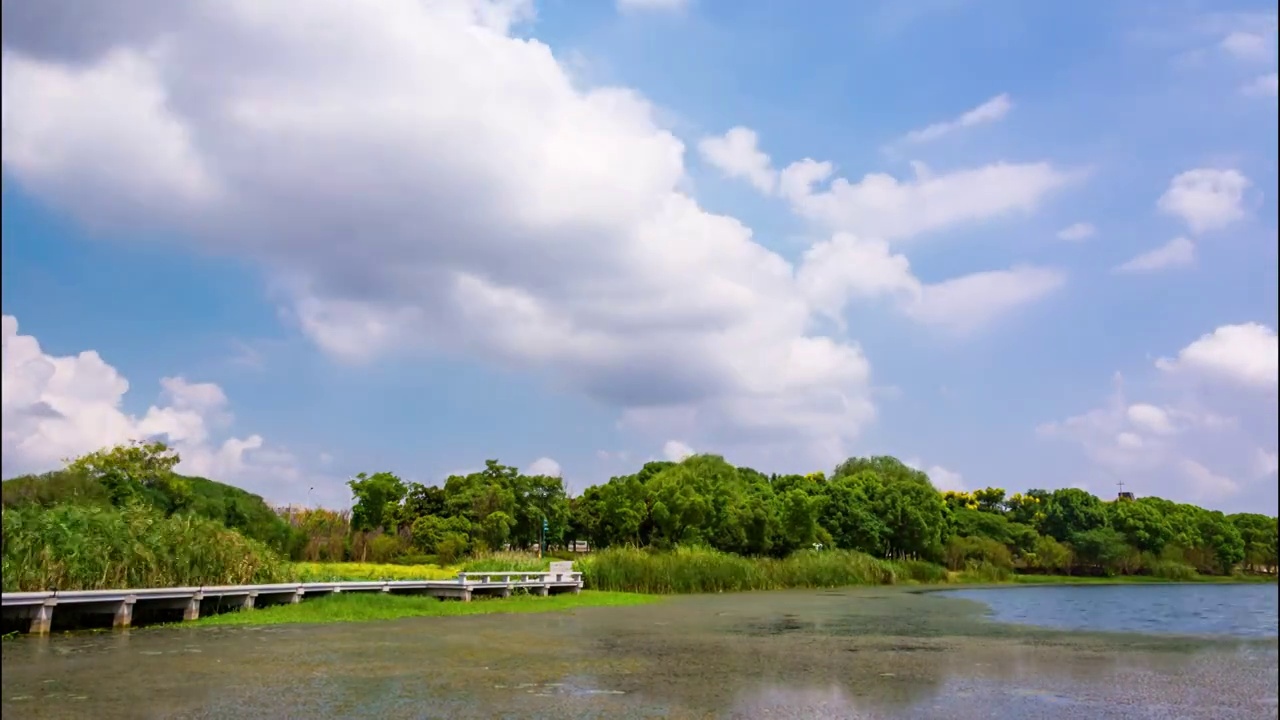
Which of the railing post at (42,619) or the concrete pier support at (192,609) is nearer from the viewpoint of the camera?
the railing post at (42,619)

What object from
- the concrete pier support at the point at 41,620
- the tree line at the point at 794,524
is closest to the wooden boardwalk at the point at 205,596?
the concrete pier support at the point at 41,620

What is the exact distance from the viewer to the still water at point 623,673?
10047mm

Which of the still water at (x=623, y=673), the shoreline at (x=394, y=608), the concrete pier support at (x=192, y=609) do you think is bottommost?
the still water at (x=623, y=673)

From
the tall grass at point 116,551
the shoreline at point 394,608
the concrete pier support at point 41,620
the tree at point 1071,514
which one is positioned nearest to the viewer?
the concrete pier support at point 41,620

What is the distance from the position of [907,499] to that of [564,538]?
22.5 meters

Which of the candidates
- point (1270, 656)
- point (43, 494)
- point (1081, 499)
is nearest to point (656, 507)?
point (43, 494)

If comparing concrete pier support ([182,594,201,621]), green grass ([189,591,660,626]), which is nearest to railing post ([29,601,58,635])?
green grass ([189,591,660,626])

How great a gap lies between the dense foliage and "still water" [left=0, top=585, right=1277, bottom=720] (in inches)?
135

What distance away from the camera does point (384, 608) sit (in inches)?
838

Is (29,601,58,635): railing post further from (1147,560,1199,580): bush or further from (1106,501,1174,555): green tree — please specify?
(1106,501,1174,555): green tree

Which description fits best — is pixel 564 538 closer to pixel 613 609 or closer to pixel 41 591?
pixel 613 609

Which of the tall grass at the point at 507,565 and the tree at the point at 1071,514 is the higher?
the tree at the point at 1071,514

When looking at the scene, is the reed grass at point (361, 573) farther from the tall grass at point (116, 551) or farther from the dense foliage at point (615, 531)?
the tall grass at point (116, 551)

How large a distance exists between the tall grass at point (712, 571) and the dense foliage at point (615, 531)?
8 cm
